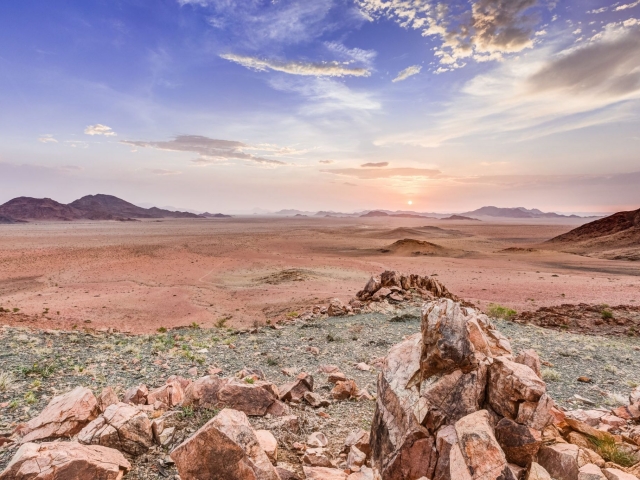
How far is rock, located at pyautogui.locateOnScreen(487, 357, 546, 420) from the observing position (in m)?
4.74

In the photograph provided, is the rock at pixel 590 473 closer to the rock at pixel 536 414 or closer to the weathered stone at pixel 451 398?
the rock at pixel 536 414

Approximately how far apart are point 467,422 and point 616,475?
1869 millimetres

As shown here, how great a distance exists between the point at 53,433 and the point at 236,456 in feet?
9.97

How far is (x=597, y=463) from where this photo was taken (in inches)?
187

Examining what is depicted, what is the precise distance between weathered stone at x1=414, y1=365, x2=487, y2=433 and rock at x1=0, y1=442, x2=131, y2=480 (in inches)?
160

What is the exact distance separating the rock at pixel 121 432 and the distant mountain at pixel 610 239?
207 feet

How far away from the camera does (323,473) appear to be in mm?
4781

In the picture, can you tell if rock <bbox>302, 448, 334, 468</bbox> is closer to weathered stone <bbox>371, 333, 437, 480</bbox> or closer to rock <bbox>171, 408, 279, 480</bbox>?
weathered stone <bbox>371, 333, 437, 480</bbox>

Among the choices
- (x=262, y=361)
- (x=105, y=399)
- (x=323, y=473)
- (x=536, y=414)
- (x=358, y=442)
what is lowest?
(x=262, y=361)

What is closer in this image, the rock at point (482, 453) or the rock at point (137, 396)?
the rock at point (482, 453)

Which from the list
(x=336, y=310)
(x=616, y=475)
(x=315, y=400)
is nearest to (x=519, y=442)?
(x=616, y=475)

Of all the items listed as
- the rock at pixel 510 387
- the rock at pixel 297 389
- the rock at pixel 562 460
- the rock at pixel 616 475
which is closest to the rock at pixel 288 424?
the rock at pixel 297 389

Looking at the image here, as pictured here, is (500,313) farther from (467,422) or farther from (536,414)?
(467,422)

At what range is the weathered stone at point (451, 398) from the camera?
16.0 ft
